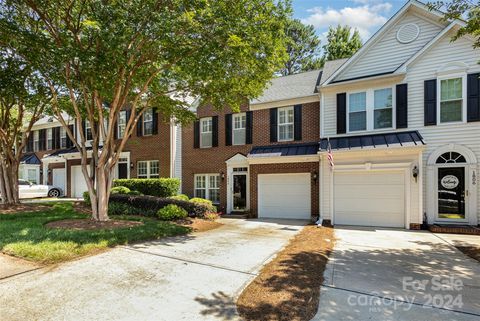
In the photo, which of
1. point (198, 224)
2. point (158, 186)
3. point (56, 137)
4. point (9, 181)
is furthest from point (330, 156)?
point (56, 137)

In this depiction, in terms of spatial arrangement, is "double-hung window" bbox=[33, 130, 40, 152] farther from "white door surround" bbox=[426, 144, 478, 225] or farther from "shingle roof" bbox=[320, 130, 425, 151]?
"white door surround" bbox=[426, 144, 478, 225]

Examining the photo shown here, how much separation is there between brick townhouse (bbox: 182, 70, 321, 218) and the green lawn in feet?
17.3

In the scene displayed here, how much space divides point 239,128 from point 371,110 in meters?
6.39

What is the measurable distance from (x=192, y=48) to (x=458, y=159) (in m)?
10.2

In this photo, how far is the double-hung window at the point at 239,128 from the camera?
14.3m

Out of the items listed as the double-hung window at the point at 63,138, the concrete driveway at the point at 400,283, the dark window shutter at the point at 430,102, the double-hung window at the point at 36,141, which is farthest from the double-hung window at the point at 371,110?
the double-hung window at the point at 36,141

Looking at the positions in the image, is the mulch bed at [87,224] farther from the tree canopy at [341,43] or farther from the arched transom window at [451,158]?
the tree canopy at [341,43]

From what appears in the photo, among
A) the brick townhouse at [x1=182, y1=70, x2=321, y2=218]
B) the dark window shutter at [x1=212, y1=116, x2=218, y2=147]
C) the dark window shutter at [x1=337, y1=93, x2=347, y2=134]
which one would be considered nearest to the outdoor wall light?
the dark window shutter at [x1=337, y1=93, x2=347, y2=134]

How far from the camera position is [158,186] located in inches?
580

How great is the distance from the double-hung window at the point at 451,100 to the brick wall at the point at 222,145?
15.3ft

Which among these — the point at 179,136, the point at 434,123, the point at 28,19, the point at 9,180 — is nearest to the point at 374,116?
the point at 434,123

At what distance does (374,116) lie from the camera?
36.7 ft

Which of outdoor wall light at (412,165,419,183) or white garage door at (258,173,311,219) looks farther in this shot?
white garage door at (258,173,311,219)

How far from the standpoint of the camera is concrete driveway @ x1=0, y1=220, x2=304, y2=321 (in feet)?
11.9
